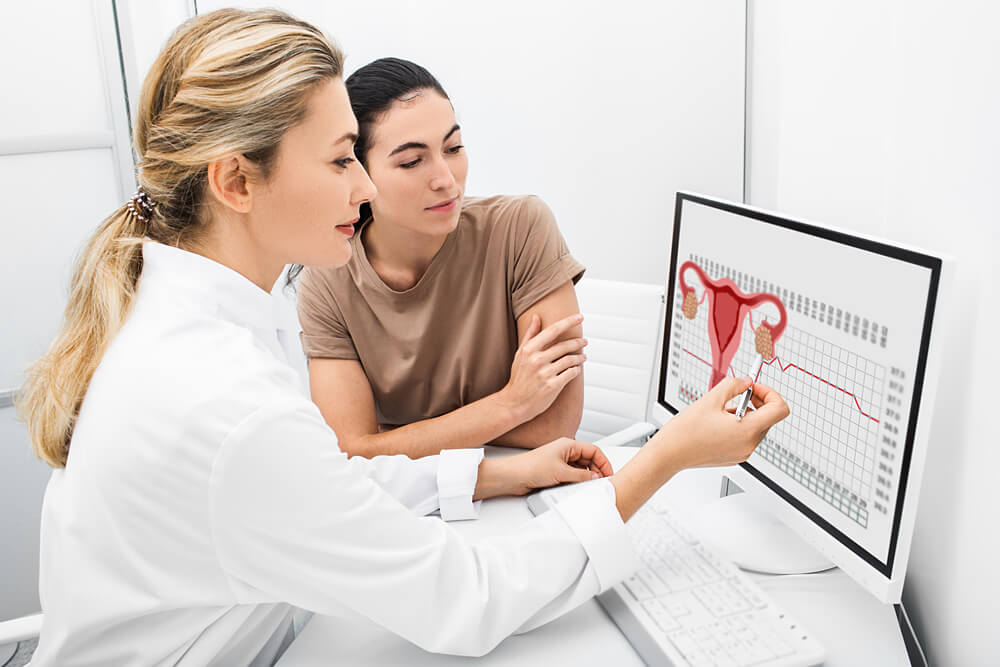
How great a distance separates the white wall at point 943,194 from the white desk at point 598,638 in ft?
0.23

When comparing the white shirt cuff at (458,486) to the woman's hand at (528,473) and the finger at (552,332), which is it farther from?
the finger at (552,332)

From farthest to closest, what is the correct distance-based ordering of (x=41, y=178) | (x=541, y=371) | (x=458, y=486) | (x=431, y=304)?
(x=41, y=178) < (x=431, y=304) < (x=541, y=371) < (x=458, y=486)

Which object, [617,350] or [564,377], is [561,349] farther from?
[617,350]

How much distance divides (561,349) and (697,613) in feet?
1.96

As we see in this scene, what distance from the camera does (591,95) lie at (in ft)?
8.49

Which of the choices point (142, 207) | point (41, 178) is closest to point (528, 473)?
point (142, 207)

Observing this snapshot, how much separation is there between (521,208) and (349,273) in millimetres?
344

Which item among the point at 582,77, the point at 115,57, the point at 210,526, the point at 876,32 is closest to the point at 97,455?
the point at 210,526

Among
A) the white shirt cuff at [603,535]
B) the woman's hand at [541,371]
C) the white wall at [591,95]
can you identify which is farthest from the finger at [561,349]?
the white wall at [591,95]

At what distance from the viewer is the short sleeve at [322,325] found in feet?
4.94

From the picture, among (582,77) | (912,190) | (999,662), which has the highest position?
(582,77)

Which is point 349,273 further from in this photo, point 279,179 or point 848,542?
point 848,542

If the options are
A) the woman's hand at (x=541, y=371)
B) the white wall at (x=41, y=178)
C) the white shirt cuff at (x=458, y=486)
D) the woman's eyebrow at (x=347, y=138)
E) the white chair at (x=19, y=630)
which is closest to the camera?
the woman's eyebrow at (x=347, y=138)

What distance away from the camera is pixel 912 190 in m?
0.92
